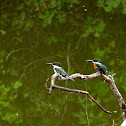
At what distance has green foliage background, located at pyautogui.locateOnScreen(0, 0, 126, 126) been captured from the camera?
2809mm

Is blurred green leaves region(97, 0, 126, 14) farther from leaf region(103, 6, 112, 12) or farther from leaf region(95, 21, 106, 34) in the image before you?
leaf region(95, 21, 106, 34)

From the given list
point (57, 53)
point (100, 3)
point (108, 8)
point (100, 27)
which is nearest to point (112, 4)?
point (108, 8)

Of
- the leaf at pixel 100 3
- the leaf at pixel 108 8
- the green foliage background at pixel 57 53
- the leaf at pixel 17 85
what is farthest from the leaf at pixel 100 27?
the leaf at pixel 17 85

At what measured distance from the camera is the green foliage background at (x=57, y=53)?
9.21ft

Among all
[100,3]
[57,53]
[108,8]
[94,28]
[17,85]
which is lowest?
[17,85]

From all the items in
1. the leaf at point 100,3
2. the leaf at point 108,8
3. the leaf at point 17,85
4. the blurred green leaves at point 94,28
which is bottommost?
the leaf at point 17,85

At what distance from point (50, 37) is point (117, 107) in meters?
2.22

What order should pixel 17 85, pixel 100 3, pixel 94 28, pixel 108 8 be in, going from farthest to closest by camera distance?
pixel 100 3 → pixel 108 8 → pixel 94 28 → pixel 17 85

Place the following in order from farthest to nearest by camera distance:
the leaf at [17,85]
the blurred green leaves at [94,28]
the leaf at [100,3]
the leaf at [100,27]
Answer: the leaf at [100,3] → the leaf at [100,27] → the blurred green leaves at [94,28] → the leaf at [17,85]

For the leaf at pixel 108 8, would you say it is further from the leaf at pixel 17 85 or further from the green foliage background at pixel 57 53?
the leaf at pixel 17 85

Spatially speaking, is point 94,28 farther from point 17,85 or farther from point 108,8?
point 17,85

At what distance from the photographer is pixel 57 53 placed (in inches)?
158

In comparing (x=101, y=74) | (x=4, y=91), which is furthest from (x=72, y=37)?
(x=101, y=74)

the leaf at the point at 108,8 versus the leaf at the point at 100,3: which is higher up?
the leaf at the point at 100,3
